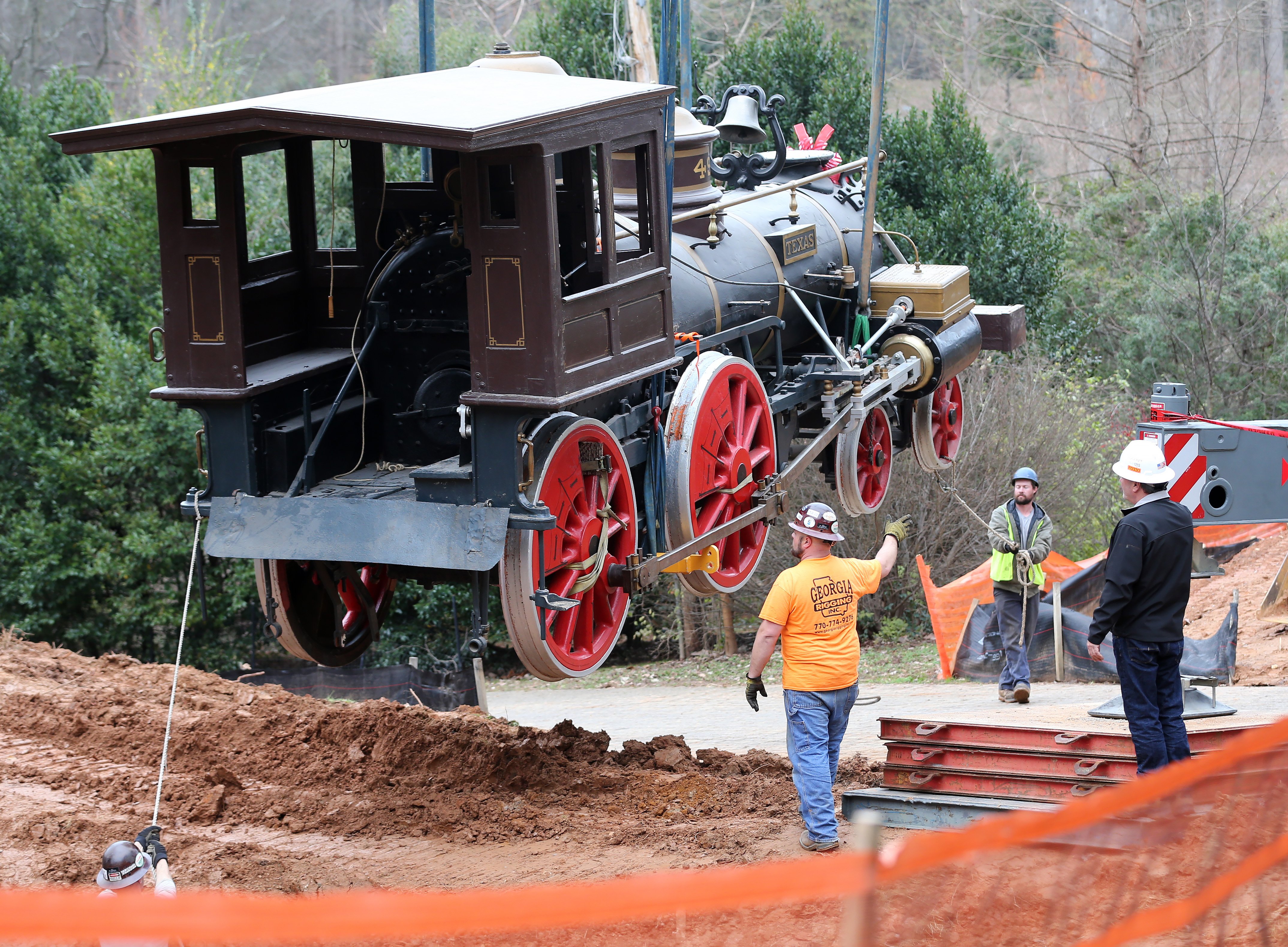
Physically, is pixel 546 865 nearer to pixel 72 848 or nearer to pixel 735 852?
pixel 735 852

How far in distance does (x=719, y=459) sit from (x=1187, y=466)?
275cm

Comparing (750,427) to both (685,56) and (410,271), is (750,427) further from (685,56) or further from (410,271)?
(685,56)

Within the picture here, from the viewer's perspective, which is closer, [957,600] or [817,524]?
[817,524]

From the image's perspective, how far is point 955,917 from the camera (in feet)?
11.8

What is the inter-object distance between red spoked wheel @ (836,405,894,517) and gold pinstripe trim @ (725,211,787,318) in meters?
1.08

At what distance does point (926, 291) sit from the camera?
1059cm

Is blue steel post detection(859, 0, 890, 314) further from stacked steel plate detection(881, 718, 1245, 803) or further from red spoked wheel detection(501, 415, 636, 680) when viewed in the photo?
stacked steel plate detection(881, 718, 1245, 803)

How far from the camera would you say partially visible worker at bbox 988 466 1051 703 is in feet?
33.6

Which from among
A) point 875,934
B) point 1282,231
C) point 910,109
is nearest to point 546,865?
point 875,934

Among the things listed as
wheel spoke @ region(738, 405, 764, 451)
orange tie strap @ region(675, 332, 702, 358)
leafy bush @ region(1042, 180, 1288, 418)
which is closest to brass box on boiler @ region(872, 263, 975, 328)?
wheel spoke @ region(738, 405, 764, 451)

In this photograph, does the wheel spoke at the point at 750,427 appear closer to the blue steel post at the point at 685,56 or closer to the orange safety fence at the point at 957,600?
the blue steel post at the point at 685,56

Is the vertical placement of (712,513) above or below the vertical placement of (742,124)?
below

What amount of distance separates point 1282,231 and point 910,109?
6639mm

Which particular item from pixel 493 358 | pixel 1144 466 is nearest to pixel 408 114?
pixel 493 358
